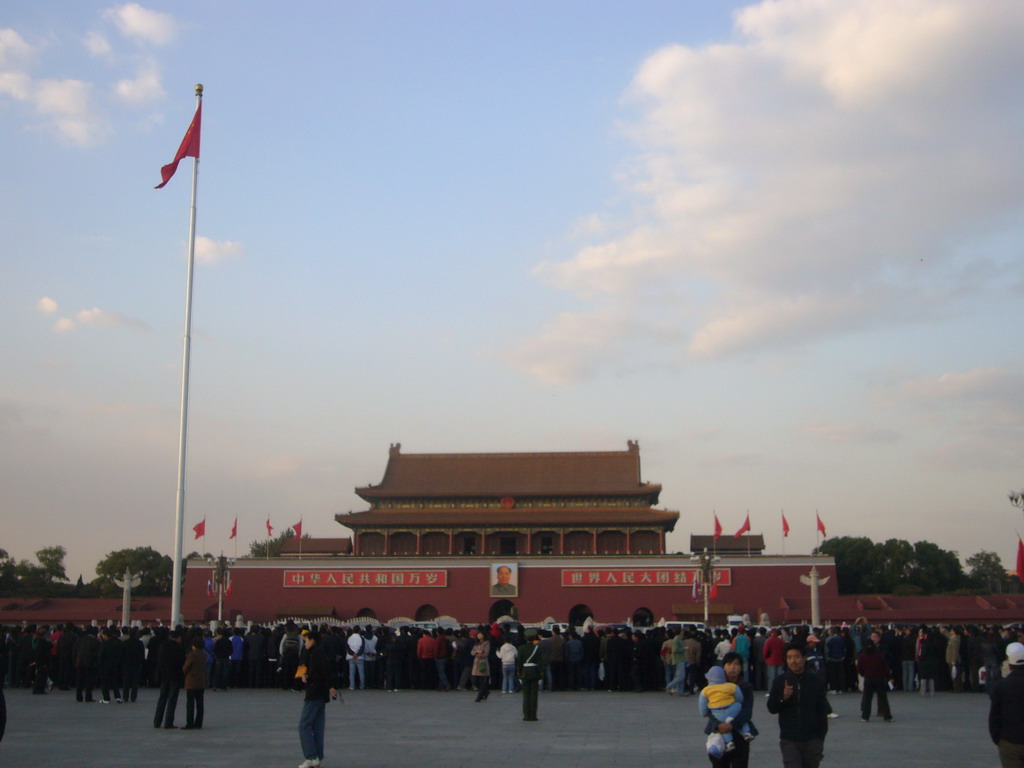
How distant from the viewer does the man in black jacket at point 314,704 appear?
9.30 m

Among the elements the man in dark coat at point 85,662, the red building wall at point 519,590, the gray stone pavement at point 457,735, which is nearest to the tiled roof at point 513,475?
the red building wall at point 519,590

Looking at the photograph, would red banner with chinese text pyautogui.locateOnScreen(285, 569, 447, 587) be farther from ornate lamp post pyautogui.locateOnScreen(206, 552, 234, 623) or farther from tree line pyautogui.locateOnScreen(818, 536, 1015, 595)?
tree line pyautogui.locateOnScreen(818, 536, 1015, 595)

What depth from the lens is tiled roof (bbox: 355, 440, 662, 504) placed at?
151ft

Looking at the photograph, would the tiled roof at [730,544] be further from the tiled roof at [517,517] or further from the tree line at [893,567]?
the tree line at [893,567]

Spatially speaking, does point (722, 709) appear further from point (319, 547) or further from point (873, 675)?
point (319, 547)

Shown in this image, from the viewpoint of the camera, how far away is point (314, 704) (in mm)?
9391

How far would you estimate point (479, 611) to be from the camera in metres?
42.8

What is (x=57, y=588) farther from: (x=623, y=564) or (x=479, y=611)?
(x=623, y=564)

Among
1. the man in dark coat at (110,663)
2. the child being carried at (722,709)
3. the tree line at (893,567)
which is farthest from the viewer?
the tree line at (893,567)

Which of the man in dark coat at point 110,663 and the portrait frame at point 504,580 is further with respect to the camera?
the portrait frame at point 504,580

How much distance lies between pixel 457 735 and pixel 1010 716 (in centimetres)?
674

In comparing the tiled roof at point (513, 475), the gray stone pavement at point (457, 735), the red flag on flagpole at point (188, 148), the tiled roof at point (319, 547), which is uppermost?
the red flag on flagpole at point (188, 148)

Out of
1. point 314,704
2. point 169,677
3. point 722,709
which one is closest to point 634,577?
point 169,677

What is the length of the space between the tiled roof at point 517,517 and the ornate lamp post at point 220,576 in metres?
5.12
